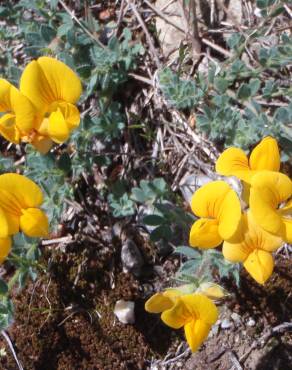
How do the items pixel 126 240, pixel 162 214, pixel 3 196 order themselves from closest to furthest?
1. pixel 3 196
2. pixel 162 214
3. pixel 126 240

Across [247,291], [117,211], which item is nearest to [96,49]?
[117,211]

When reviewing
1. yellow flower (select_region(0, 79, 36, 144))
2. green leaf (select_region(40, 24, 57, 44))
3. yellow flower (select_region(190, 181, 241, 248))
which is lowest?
yellow flower (select_region(190, 181, 241, 248))

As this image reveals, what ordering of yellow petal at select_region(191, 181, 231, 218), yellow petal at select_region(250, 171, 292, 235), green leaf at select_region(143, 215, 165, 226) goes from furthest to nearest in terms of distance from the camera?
green leaf at select_region(143, 215, 165, 226)
yellow petal at select_region(191, 181, 231, 218)
yellow petal at select_region(250, 171, 292, 235)

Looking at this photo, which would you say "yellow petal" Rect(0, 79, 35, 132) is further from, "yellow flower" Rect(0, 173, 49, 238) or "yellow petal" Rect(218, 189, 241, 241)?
"yellow petal" Rect(218, 189, 241, 241)

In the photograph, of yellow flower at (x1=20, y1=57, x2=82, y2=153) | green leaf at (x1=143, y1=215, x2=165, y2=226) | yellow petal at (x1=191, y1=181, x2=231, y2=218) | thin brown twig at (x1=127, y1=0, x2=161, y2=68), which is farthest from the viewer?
thin brown twig at (x1=127, y1=0, x2=161, y2=68)

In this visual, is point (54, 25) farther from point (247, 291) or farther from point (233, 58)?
point (247, 291)

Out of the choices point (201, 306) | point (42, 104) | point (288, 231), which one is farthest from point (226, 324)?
point (42, 104)

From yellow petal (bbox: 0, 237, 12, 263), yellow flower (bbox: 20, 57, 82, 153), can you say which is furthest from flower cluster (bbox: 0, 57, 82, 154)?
yellow petal (bbox: 0, 237, 12, 263)
